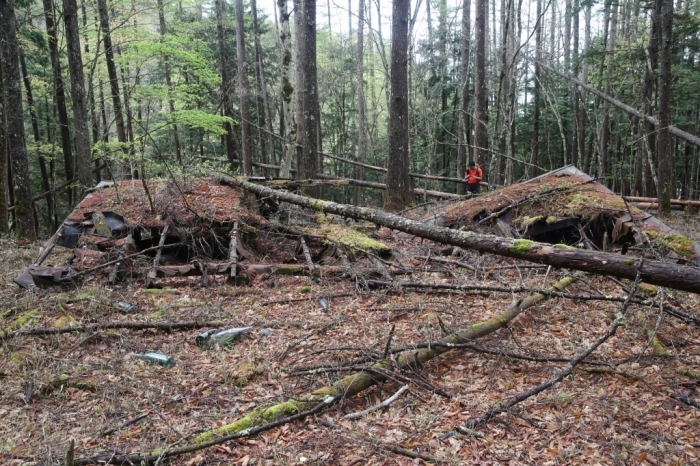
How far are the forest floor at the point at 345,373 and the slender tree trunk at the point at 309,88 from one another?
24.9 feet

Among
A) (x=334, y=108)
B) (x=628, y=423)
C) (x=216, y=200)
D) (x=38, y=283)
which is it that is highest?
(x=334, y=108)

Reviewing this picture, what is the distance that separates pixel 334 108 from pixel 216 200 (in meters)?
25.0

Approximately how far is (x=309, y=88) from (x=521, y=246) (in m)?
10.6

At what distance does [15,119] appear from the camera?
33.9 ft

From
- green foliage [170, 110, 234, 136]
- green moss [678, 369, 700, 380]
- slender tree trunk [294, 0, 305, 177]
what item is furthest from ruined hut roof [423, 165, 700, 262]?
green foliage [170, 110, 234, 136]

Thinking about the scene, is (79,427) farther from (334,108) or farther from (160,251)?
(334,108)

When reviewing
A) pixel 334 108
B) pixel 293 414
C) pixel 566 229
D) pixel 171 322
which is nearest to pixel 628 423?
pixel 293 414

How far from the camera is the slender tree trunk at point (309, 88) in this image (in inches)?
496

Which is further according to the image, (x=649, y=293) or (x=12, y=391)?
(x=649, y=293)

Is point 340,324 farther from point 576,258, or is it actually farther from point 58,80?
point 58,80

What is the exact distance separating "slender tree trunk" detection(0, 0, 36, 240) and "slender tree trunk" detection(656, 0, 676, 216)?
1630cm

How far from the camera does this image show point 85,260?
23.7ft

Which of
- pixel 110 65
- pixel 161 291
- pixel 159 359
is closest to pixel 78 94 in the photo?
pixel 110 65

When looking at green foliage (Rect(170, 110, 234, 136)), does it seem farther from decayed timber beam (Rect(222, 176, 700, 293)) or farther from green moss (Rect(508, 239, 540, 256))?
green moss (Rect(508, 239, 540, 256))
